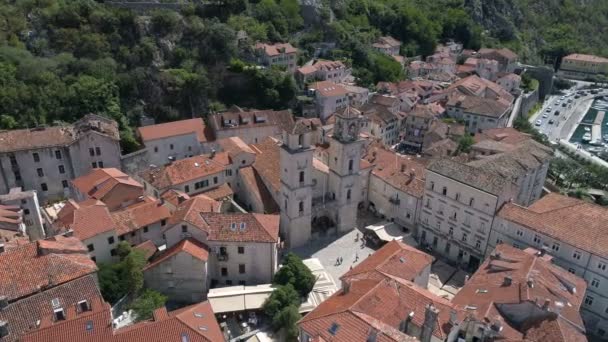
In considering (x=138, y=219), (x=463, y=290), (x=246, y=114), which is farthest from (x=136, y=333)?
(x=246, y=114)

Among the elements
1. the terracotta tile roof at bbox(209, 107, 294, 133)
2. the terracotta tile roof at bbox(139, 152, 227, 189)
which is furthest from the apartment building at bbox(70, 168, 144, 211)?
the terracotta tile roof at bbox(209, 107, 294, 133)

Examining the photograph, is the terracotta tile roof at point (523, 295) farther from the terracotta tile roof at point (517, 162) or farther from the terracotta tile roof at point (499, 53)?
the terracotta tile roof at point (499, 53)

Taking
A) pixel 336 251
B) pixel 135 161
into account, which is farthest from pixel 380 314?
pixel 135 161

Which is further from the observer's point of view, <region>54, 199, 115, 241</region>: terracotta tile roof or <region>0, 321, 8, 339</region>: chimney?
<region>54, 199, 115, 241</region>: terracotta tile roof

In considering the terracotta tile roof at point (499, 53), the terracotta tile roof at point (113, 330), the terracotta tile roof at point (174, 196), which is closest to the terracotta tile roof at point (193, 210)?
the terracotta tile roof at point (174, 196)

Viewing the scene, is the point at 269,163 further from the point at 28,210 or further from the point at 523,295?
the point at 523,295

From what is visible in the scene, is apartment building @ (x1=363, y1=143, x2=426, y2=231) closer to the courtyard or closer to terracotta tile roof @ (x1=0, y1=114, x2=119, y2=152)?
the courtyard
